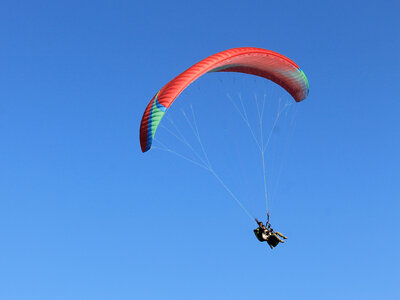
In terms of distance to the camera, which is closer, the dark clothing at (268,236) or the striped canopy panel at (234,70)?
the striped canopy panel at (234,70)

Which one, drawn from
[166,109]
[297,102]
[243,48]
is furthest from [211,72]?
[297,102]

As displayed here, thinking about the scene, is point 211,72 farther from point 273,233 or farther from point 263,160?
point 273,233

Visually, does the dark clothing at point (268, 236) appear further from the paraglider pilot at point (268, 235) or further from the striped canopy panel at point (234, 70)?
the striped canopy panel at point (234, 70)

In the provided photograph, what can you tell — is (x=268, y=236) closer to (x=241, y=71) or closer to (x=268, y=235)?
(x=268, y=235)

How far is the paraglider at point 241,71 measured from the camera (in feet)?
86.4

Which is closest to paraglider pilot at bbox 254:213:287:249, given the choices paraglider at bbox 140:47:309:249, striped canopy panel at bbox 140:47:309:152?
paraglider at bbox 140:47:309:249

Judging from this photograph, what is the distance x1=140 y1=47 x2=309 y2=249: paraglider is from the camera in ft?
86.4

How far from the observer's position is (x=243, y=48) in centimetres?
2942

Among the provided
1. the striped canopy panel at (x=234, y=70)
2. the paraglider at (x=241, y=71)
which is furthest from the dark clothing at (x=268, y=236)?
the striped canopy panel at (x=234, y=70)

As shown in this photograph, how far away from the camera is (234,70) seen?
104ft

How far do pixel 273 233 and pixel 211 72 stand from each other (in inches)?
316

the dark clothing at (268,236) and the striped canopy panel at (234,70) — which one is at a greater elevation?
the striped canopy panel at (234,70)

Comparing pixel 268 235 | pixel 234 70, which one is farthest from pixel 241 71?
pixel 268 235

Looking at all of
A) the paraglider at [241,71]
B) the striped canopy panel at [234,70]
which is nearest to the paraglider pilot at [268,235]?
the paraglider at [241,71]
